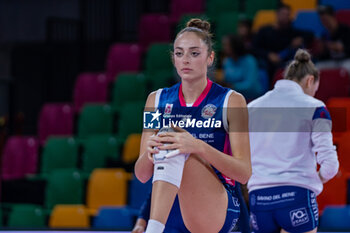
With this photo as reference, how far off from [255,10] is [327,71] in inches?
74.2

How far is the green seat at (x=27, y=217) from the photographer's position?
5.64 m

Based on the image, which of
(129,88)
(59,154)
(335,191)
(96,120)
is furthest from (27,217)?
(335,191)

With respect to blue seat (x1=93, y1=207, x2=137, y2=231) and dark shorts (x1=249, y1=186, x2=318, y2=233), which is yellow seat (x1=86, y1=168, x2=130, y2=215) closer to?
blue seat (x1=93, y1=207, x2=137, y2=231)

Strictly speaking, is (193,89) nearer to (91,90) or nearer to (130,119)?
(130,119)

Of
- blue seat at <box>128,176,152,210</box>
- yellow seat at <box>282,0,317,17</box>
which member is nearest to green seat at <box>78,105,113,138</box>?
blue seat at <box>128,176,152,210</box>

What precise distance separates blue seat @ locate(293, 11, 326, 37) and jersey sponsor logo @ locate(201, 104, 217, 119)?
4.34 metres

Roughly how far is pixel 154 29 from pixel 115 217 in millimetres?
3079

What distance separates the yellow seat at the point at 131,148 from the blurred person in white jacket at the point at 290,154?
8.62 ft

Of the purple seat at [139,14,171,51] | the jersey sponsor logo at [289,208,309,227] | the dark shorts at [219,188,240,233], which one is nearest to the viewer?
the dark shorts at [219,188,240,233]

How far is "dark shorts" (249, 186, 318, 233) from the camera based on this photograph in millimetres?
3186

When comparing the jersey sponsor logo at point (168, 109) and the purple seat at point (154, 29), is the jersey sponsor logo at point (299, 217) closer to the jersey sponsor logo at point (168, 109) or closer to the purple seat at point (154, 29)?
the jersey sponsor logo at point (168, 109)

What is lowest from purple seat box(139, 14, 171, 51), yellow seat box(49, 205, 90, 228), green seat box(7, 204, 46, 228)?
green seat box(7, 204, 46, 228)

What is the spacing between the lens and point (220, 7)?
7.31m

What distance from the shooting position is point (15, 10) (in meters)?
9.52
